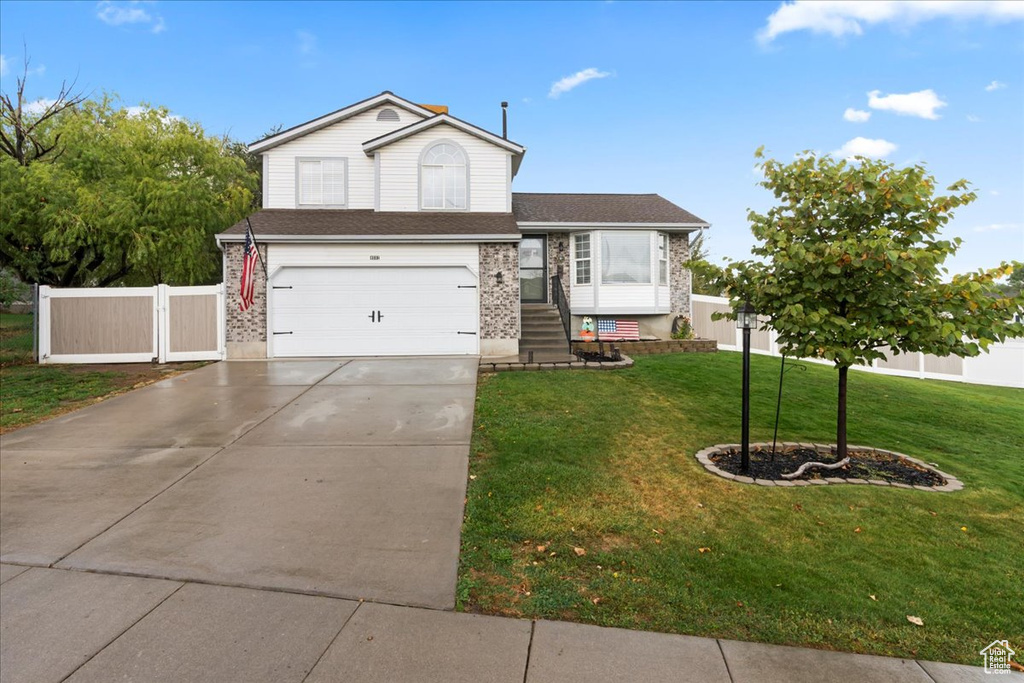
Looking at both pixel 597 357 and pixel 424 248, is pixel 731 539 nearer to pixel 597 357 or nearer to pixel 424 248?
pixel 597 357

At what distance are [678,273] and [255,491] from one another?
14223 millimetres

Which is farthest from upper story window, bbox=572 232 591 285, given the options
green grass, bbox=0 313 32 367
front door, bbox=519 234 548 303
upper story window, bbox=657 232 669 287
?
green grass, bbox=0 313 32 367

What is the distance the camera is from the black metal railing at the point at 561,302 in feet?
48.2

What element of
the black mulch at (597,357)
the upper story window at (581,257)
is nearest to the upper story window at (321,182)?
the upper story window at (581,257)

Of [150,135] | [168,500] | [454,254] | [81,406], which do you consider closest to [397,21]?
[454,254]

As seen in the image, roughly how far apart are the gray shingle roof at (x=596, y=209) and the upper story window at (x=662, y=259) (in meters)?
0.60

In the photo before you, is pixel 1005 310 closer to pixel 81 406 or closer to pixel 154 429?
pixel 154 429

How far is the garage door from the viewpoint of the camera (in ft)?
43.6

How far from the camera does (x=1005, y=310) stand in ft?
17.0

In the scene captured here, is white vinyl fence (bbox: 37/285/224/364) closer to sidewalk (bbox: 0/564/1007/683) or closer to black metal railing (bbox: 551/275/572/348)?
black metal railing (bbox: 551/275/572/348)

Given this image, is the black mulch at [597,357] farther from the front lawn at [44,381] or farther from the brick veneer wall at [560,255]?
the front lawn at [44,381]

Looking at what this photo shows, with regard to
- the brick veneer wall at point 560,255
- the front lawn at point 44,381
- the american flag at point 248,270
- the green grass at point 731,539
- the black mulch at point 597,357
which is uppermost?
the brick veneer wall at point 560,255

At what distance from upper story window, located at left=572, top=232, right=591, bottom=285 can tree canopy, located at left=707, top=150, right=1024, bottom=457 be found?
10.1 m

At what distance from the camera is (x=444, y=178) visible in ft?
48.5
